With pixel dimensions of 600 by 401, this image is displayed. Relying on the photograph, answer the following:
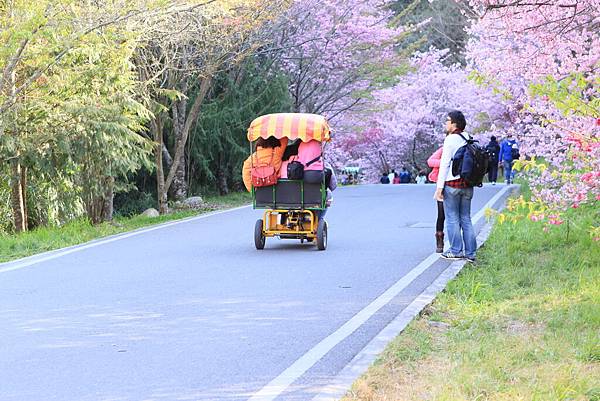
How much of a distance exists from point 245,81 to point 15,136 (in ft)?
44.4

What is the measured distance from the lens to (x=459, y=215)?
38.5ft

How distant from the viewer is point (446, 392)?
547 centimetres

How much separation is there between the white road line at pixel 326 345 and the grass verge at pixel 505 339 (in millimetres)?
492

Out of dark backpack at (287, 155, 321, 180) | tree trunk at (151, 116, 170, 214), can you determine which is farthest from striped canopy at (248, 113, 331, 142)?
tree trunk at (151, 116, 170, 214)

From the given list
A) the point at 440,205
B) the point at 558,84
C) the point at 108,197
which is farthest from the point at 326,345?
the point at 108,197

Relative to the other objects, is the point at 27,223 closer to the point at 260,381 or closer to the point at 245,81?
the point at 245,81

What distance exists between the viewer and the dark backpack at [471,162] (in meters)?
11.2

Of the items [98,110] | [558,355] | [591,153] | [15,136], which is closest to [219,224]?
[98,110]

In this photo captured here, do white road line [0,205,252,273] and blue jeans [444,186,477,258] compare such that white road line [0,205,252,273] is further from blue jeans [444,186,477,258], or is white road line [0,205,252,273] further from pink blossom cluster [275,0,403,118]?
pink blossom cluster [275,0,403,118]

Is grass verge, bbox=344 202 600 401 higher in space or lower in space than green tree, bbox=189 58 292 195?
lower

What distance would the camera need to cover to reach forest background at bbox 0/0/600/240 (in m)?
12.7

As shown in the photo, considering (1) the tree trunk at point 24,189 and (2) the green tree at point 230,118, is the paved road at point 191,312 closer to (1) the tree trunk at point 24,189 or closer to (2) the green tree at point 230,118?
(1) the tree trunk at point 24,189

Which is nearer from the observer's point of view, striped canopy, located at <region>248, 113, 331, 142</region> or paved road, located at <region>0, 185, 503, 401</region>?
paved road, located at <region>0, 185, 503, 401</region>

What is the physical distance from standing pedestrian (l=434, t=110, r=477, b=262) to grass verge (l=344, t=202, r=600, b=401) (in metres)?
0.34
